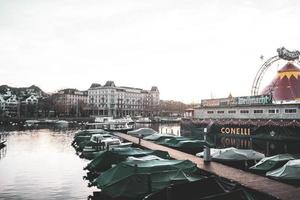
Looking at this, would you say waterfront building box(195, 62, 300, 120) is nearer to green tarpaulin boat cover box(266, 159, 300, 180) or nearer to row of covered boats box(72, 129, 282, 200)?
green tarpaulin boat cover box(266, 159, 300, 180)

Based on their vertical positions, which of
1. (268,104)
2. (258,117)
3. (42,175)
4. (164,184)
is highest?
(268,104)

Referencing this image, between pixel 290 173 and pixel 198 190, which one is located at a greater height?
pixel 290 173

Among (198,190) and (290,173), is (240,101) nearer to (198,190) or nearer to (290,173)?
(290,173)

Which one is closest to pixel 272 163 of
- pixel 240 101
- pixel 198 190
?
pixel 198 190

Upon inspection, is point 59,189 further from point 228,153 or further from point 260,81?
point 260,81

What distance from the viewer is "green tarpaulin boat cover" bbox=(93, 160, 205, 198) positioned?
77.1ft

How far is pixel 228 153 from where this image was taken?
36375mm

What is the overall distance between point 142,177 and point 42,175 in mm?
20833

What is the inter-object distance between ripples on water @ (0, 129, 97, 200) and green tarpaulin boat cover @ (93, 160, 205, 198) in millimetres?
6734

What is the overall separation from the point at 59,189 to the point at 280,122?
35.6m

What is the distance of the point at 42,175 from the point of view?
40094 mm

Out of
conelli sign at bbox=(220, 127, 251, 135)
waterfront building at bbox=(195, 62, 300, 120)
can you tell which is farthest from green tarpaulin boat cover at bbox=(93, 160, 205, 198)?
waterfront building at bbox=(195, 62, 300, 120)

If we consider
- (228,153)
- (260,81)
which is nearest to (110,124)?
(260,81)

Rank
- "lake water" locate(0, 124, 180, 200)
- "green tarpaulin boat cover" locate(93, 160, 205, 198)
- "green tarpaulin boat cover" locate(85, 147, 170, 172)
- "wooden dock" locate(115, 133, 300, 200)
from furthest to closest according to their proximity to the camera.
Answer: "green tarpaulin boat cover" locate(85, 147, 170, 172) < "lake water" locate(0, 124, 180, 200) < "green tarpaulin boat cover" locate(93, 160, 205, 198) < "wooden dock" locate(115, 133, 300, 200)
